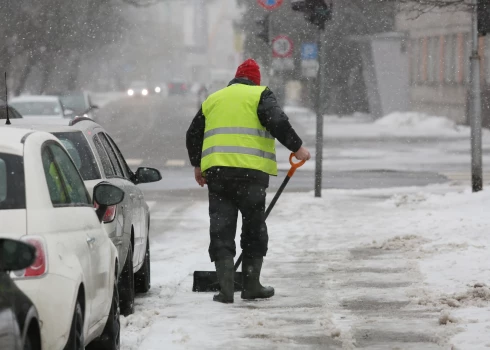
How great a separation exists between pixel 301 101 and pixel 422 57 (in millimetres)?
14990

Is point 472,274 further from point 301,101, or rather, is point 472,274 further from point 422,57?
point 301,101

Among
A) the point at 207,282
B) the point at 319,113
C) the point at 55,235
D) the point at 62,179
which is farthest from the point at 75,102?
the point at 55,235

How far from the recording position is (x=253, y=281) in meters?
9.48

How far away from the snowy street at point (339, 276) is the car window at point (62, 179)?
3.91 feet

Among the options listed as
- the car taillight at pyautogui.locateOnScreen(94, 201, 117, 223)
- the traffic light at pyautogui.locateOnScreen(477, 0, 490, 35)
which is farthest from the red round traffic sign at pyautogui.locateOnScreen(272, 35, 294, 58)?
the car taillight at pyautogui.locateOnScreen(94, 201, 117, 223)

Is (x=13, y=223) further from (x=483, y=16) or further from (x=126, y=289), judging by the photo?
(x=483, y=16)

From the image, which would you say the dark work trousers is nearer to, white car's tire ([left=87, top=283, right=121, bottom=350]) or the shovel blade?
the shovel blade

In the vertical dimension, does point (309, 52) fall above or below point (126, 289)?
above

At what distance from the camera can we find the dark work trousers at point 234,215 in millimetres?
9281

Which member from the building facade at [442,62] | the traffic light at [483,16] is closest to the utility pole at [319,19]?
the traffic light at [483,16]

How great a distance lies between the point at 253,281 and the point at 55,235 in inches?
163

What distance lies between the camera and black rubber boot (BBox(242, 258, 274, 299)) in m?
9.48

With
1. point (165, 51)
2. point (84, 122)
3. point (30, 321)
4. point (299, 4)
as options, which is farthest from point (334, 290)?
point (165, 51)

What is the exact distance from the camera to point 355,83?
181ft
